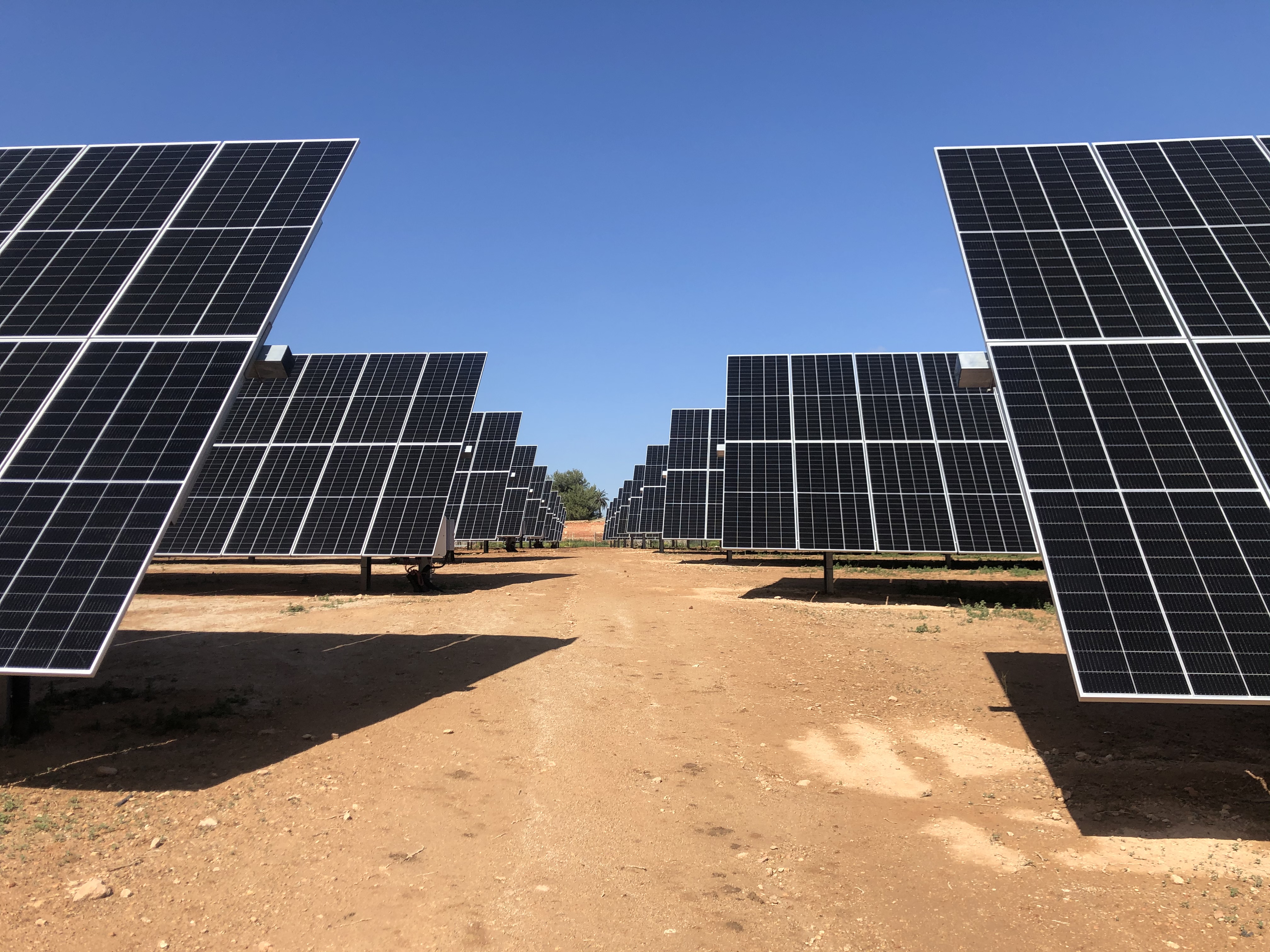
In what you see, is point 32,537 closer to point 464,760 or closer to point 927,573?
point 464,760

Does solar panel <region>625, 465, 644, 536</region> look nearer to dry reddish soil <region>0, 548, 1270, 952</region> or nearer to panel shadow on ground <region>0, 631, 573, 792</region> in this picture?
panel shadow on ground <region>0, 631, 573, 792</region>

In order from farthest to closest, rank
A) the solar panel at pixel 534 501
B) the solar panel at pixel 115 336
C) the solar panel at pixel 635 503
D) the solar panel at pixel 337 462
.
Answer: the solar panel at pixel 635 503 → the solar panel at pixel 534 501 → the solar panel at pixel 337 462 → the solar panel at pixel 115 336

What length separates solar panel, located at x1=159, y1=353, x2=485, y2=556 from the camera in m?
20.2

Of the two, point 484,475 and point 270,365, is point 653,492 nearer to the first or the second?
point 484,475

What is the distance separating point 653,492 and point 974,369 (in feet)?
151

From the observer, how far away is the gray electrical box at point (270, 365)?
10688mm

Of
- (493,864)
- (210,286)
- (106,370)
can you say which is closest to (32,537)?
(106,370)

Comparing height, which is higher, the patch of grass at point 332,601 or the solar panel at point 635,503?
the solar panel at point 635,503

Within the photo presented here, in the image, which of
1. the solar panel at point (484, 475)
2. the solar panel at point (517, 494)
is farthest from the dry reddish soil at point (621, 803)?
the solar panel at point (517, 494)

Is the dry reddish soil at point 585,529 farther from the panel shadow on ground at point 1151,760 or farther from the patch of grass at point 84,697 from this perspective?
the panel shadow on ground at point 1151,760

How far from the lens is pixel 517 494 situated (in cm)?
5000

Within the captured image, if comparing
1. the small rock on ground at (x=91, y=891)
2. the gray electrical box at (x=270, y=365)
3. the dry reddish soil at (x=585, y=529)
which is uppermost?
the dry reddish soil at (x=585, y=529)

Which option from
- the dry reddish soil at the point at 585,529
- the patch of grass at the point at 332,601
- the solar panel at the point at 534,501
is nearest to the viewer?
the patch of grass at the point at 332,601

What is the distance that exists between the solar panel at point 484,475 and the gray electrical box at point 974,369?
2818cm
